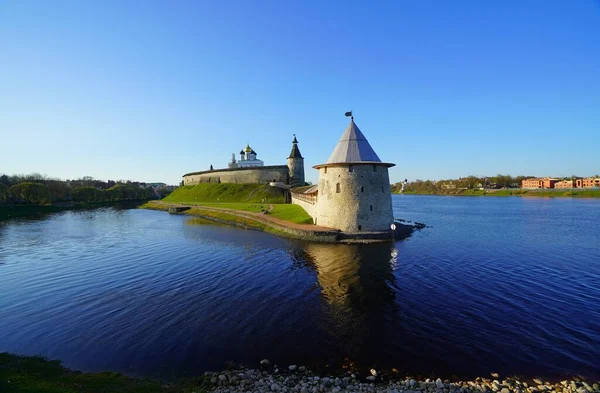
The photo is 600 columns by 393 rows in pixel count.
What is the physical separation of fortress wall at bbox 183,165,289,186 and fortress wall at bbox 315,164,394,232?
36.4 meters

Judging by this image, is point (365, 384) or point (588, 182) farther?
point (588, 182)

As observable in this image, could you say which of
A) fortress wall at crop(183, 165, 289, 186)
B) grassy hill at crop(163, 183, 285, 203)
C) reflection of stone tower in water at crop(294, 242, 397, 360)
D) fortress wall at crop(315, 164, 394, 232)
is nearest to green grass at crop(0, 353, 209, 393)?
reflection of stone tower in water at crop(294, 242, 397, 360)

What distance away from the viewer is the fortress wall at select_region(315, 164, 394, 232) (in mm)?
24594

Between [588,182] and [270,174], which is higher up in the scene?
[270,174]

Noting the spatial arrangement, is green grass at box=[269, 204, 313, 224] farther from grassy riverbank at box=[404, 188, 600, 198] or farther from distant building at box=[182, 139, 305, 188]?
grassy riverbank at box=[404, 188, 600, 198]

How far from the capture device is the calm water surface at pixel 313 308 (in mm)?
8141

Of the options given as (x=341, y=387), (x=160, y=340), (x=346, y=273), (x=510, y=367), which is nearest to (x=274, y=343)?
(x=341, y=387)

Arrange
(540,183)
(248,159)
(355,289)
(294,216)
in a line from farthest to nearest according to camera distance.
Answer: (540,183) → (248,159) → (294,216) → (355,289)

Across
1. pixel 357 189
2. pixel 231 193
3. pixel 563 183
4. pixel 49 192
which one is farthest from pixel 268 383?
pixel 563 183

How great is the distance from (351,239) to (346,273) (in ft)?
27.4

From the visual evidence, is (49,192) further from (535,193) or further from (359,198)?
(535,193)

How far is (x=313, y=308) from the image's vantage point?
445 inches

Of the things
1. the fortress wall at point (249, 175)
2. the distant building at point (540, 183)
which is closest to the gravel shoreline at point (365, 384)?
the fortress wall at point (249, 175)

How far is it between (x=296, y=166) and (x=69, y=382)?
176 feet
